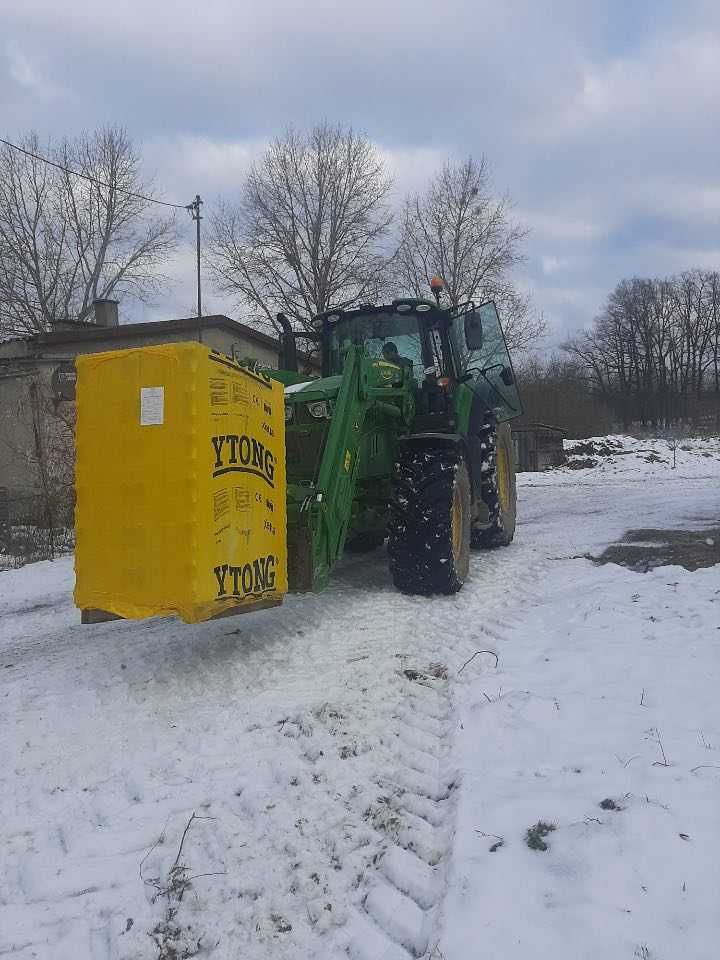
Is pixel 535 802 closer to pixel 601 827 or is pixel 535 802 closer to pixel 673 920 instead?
pixel 601 827

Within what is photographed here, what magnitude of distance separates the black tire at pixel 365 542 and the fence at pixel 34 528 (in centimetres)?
439

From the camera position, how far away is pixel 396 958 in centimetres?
227

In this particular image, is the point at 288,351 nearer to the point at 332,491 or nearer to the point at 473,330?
the point at 473,330

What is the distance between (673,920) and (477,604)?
152 inches

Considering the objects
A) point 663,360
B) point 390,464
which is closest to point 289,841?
point 390,464

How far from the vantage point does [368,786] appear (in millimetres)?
3199

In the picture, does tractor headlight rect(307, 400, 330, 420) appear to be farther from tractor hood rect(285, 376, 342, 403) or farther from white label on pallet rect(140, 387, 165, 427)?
white label on pallet rect(140, 387, 165, 427)

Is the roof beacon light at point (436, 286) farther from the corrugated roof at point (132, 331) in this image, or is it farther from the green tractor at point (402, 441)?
the corrugated roof at point (132, 331)

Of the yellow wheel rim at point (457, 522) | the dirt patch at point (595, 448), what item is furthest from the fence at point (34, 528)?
the dirt patch at point (595, 448)

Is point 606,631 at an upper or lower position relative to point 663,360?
lower

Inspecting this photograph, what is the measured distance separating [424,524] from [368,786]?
3.12 meters

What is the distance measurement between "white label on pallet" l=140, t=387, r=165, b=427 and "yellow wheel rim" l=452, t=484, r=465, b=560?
301 cm

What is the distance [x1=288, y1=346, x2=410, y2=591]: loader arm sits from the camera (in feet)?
16.5

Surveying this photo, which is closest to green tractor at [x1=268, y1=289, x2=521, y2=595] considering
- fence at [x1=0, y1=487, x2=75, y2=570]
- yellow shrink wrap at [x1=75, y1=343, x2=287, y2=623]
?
yellow shrink wrap at [x1=75, y1=343, x2=287, y2=623]
